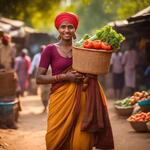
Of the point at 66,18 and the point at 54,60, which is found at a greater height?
the point at 66,18

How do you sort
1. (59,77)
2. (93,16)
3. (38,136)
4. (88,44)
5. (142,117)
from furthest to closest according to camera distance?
(93,16)
(38,136)
(142,117)
(59,77)
(88,44)

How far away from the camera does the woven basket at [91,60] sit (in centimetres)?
570

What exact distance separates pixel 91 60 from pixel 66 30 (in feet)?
1.84

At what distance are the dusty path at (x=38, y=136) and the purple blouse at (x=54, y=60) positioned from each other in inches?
127

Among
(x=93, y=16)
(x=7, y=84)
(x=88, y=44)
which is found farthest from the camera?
(x=93, y=16)

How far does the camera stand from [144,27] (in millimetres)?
17031

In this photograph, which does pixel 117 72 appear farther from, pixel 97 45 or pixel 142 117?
pixel 97 45

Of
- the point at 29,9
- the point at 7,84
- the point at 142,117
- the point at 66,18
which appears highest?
the point at 29,9

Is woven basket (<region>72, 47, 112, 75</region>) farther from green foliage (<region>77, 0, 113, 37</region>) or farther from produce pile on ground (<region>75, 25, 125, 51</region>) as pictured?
green foliage (<region>77, 0, 113, 37</region>)

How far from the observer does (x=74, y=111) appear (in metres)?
5.91

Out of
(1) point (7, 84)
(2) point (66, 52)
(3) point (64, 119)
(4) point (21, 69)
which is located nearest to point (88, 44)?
(2) point (66, 52)

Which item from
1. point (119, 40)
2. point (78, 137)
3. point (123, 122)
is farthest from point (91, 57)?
point (123, 122)

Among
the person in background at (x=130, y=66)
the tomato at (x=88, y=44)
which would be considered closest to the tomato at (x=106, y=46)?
the tomato at (x=88, y=44)

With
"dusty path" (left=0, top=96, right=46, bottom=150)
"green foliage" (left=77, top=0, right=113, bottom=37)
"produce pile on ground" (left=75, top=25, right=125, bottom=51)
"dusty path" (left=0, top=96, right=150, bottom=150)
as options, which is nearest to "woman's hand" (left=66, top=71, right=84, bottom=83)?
"produce pile on ground" (left=75, top=25, right=125, bottom=51)
